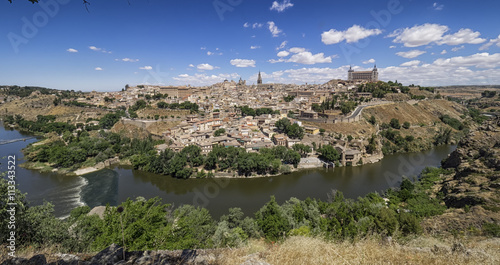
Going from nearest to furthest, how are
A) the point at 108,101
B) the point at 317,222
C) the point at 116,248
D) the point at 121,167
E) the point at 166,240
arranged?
the point at 116,248 → the point at 166,240 → the point at 317,222 → the point at 121,167 → the point at 108,101

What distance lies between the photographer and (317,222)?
398 inches

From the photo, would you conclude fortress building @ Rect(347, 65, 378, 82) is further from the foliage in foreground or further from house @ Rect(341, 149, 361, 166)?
the foliage in foreground

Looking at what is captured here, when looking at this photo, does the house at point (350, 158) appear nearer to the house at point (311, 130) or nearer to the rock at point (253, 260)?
the house at point (311, 130)

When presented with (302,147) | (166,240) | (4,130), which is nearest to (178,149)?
(302,147)

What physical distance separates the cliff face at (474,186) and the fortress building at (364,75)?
6438cm

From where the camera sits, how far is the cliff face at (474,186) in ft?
29.4

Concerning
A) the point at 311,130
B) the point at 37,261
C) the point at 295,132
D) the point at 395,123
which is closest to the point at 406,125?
the point at 395,123

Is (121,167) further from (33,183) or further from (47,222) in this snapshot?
(47,222)

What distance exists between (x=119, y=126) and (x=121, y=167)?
15224mm

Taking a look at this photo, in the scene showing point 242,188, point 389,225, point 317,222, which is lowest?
point 242,188

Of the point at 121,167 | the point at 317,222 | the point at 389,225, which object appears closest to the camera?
the point at 389,225

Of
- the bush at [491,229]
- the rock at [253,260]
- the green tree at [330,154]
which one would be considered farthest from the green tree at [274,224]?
the green tree at [330,154]

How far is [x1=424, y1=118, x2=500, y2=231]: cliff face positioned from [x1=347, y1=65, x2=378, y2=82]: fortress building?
64379mm

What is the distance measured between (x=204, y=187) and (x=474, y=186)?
18.1 metres
